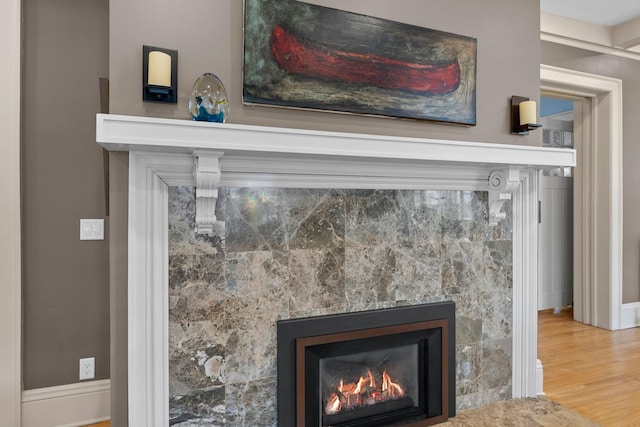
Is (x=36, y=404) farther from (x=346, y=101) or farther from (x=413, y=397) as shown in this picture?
(x=346, y=101)

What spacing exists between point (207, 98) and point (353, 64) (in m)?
0.72

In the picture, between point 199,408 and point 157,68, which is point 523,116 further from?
point 199,408

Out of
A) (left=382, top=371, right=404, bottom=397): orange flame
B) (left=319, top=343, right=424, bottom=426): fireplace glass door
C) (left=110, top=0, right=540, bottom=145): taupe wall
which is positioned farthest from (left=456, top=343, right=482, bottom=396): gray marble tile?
(left=110, top=0, right=540, bottom=145): taupe wall

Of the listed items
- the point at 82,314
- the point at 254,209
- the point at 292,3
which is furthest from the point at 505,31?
the point at 82,314

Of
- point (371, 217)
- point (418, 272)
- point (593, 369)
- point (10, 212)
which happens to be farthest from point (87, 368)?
point (593, 369)

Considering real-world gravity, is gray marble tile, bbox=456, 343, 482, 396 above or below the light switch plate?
below

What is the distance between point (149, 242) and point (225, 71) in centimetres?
76

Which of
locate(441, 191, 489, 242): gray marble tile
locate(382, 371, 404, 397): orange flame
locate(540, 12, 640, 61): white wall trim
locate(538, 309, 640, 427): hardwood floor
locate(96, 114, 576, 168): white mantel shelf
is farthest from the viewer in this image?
locate(540, 12, 640, 61): white wall trim

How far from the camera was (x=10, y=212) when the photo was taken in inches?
77.7

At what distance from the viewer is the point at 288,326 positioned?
1750 millimetres

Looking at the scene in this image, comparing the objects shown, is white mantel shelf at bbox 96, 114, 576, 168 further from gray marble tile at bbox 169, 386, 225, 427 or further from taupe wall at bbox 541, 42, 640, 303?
taupe wall at bbox 541, 42, 640, 303

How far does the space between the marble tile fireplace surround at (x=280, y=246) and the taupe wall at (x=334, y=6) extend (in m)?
0.19

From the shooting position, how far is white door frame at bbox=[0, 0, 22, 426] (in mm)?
1961

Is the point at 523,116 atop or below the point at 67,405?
atop
